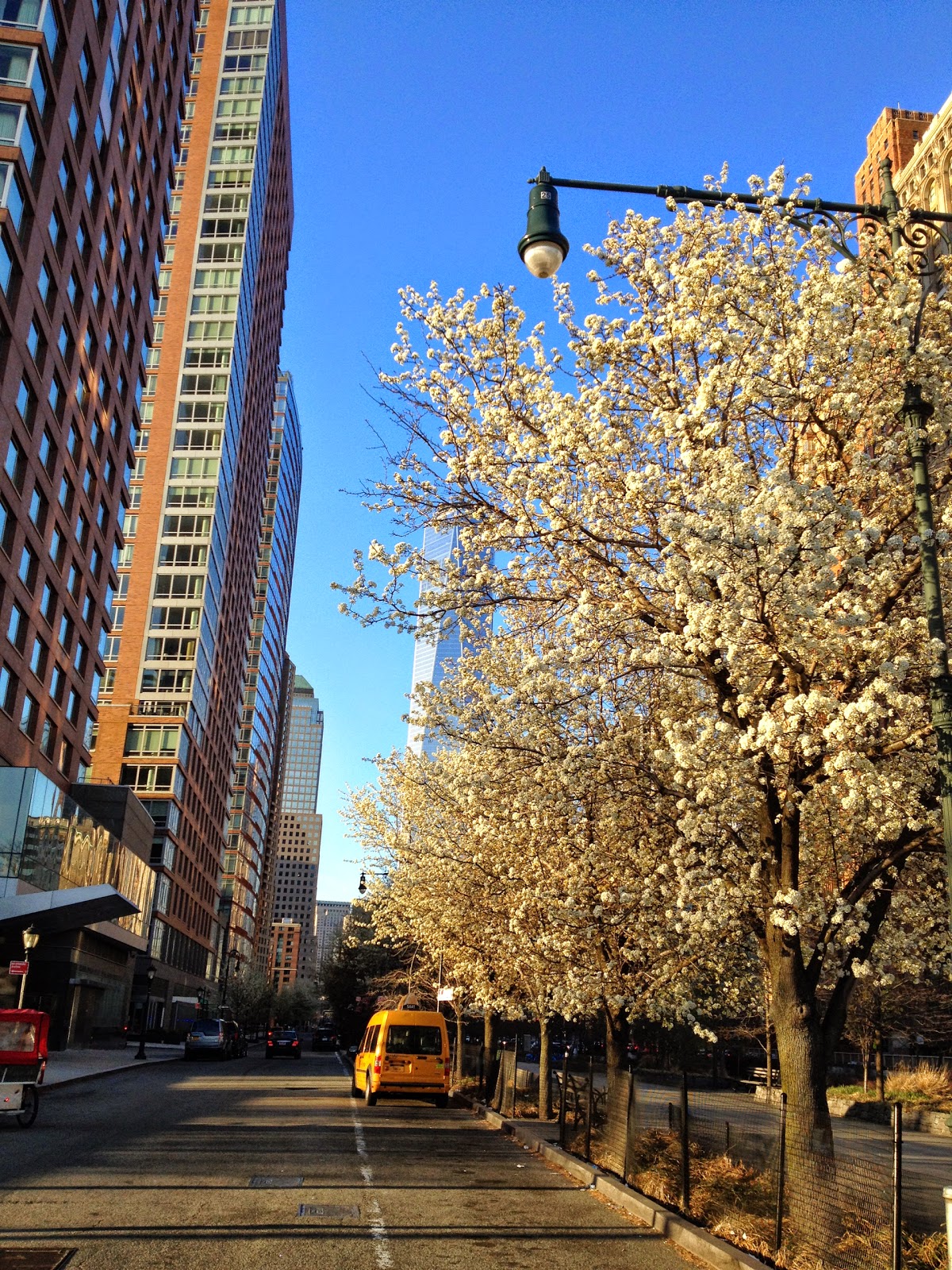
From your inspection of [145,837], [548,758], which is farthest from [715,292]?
[145,837]

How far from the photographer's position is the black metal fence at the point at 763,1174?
7.98 m

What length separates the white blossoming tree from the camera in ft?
28.6

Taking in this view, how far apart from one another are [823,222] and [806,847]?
7.83m

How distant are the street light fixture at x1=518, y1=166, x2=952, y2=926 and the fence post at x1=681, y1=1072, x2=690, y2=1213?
12.3 ft

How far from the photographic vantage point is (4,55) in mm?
36906

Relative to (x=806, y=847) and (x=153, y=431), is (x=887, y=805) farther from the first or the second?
(x=153, y=431)

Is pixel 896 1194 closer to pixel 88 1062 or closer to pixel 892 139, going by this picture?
pixel 88 1062

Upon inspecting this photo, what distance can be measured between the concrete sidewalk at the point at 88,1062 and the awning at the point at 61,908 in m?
4.75

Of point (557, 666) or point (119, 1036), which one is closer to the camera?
point (557, 666)

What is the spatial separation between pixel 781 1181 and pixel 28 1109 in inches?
443

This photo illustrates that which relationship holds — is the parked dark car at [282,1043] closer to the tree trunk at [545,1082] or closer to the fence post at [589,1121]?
the tree trunk at [545,1082]

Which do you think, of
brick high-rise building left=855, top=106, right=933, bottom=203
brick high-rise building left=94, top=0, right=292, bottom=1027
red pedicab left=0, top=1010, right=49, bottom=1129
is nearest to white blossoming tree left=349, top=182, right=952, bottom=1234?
red pedicab left=0, top=1010, right=49, bottom=1129

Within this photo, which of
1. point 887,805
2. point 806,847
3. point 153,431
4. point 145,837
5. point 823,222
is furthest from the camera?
point 153,431

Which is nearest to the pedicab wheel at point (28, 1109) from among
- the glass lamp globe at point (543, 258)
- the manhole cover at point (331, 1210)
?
the manhole cover at point (331, 1210)
